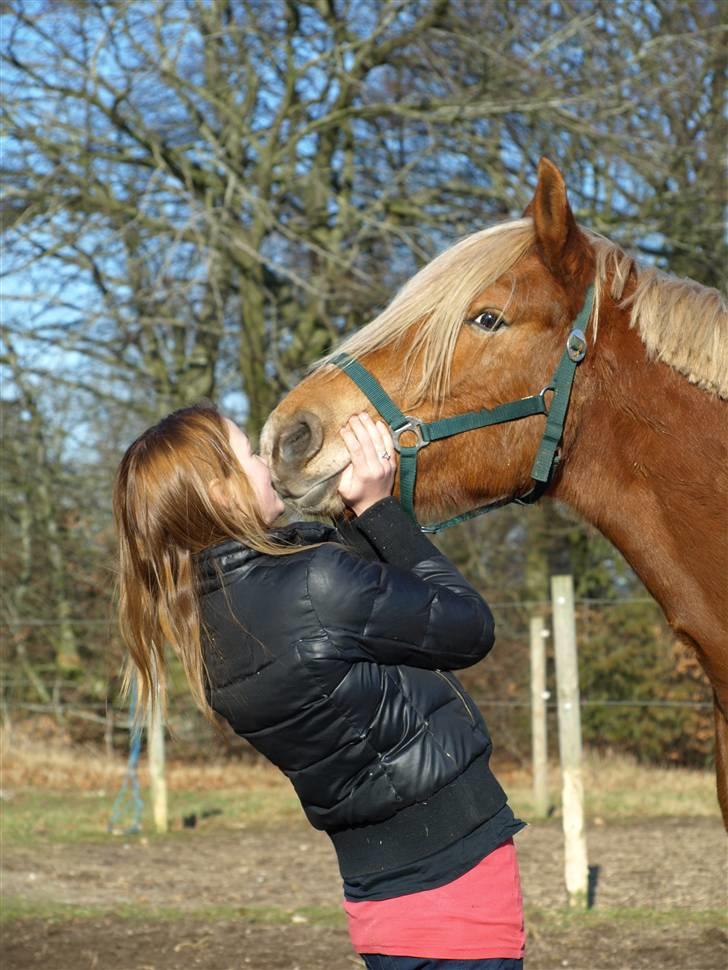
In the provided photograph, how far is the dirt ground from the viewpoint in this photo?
4863mm

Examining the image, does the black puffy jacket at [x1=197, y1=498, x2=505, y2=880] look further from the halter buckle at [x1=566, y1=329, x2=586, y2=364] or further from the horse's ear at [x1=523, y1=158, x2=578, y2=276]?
the horse's ear at [x1=523, y1=158, x2=578, y2=276]

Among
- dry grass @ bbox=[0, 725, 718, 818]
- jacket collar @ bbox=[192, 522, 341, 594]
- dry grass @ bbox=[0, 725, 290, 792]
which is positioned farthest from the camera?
dry grass @ bbox=[0, 725, 290, 792]

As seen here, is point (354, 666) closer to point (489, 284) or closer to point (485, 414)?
point (485, 414)

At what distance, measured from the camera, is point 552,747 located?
10586 millimetres

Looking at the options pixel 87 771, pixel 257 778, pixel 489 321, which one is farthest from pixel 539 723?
pixel 489 321

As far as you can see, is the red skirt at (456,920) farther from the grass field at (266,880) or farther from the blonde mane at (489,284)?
the grass field at (266,880)

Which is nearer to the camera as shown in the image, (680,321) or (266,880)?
(680,321)

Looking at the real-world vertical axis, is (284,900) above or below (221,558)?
below

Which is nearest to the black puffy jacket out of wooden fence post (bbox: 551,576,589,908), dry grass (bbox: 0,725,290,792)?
wooden fence post (bbox: 551,576,589,908)

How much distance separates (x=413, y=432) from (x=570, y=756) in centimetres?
405

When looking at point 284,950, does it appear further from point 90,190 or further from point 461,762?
point 90,190

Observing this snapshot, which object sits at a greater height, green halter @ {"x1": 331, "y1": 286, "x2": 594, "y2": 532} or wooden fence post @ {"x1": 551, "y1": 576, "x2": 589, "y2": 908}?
green halter @ {"x1": 331, "y1": 286, "x2": 594, "y2": 532}

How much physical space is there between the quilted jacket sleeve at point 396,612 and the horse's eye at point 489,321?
0.54 metres

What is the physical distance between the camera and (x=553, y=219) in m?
2.14
